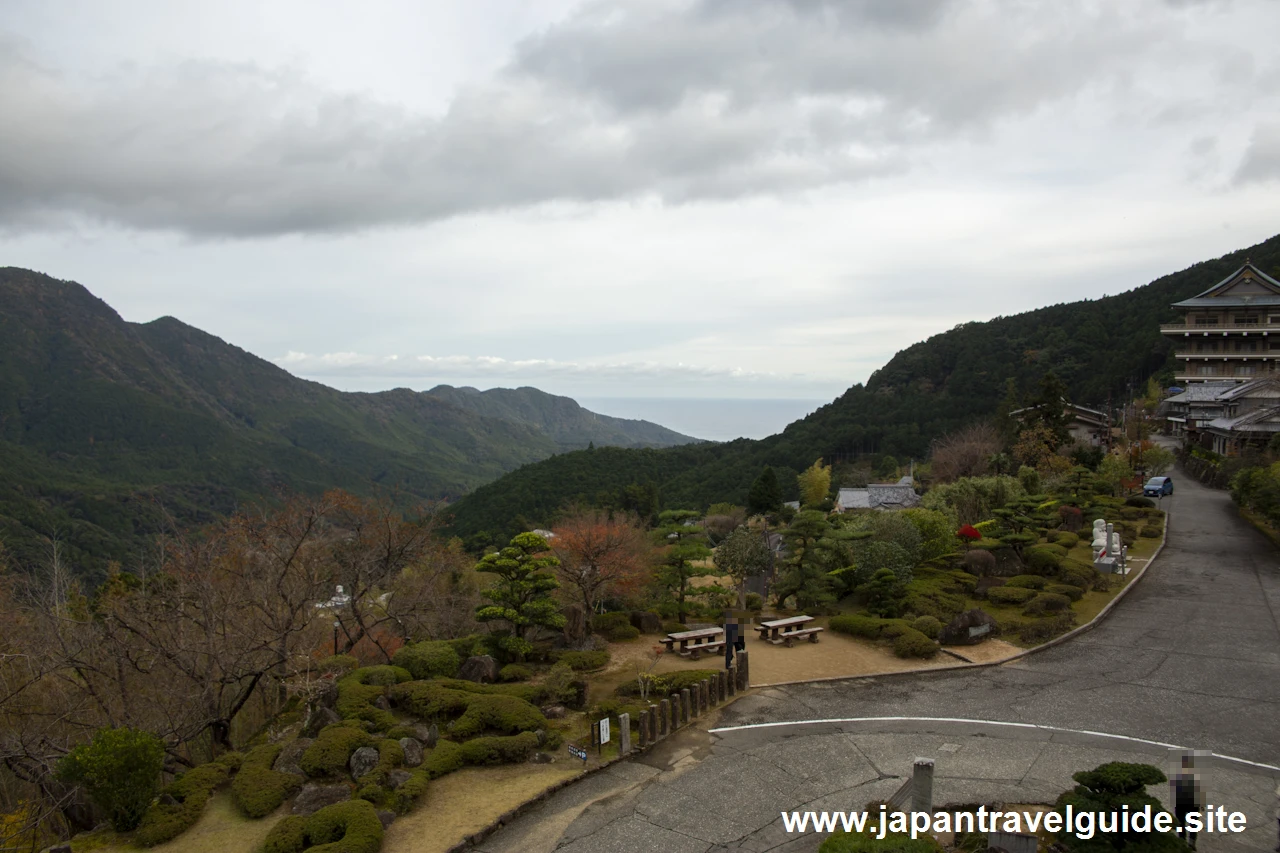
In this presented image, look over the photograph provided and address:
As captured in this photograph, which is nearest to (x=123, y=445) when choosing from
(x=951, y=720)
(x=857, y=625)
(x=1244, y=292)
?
(x=857, y=625)

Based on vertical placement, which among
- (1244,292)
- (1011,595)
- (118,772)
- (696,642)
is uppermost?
(1244,292)

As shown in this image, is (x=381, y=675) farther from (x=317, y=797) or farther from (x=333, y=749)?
(x=317, y=797)

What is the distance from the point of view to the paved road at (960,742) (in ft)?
29.3

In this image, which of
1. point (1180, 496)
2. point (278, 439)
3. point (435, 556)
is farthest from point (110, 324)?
point (1180, 496)

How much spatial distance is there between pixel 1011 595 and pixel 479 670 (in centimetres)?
1250

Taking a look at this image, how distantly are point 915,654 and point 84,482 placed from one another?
121m

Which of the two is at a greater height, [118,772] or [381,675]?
[118,772]

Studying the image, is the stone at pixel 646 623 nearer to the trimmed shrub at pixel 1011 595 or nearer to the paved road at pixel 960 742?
the paved road at pixel 960 742

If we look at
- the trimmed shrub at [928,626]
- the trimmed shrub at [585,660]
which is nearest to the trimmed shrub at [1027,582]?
the trimmed shrub at [928,626]

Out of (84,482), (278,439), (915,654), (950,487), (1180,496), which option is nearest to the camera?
(915,654)

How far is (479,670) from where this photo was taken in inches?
547

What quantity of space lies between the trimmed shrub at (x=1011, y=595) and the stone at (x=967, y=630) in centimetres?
249

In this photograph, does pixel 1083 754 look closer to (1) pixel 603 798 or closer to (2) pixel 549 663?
(1) pixel 603 798

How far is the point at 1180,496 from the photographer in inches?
1262
